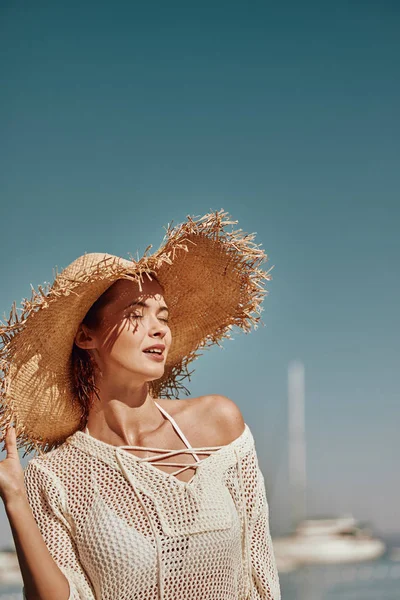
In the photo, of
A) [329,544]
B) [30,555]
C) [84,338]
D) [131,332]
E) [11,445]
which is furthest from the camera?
[329,544]

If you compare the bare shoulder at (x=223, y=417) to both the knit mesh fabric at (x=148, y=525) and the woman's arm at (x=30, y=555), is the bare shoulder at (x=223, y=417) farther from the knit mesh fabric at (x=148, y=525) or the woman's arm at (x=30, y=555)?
the woman's arm at (x=30, y=555)

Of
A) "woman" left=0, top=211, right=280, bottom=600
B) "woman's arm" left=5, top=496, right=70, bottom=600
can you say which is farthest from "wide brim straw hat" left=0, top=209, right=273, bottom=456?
"woman's arm" left=5, top=496, right=70, bottom=600

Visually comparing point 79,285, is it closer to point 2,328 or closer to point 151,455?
point 2,328

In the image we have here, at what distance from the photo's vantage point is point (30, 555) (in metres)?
1.70

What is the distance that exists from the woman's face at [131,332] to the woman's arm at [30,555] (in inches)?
17.2

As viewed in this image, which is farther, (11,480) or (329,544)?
(329,544)

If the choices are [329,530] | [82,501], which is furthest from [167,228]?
[329,530]

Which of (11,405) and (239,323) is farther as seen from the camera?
(239,323)

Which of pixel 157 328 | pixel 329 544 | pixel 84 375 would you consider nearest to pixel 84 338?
pixel 84 375

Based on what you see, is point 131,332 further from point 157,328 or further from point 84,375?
point 84,375

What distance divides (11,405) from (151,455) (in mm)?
398

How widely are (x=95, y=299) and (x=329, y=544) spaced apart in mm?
5225

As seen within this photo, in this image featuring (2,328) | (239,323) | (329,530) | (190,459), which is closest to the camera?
(2,328)

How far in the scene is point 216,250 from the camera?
2084mm
